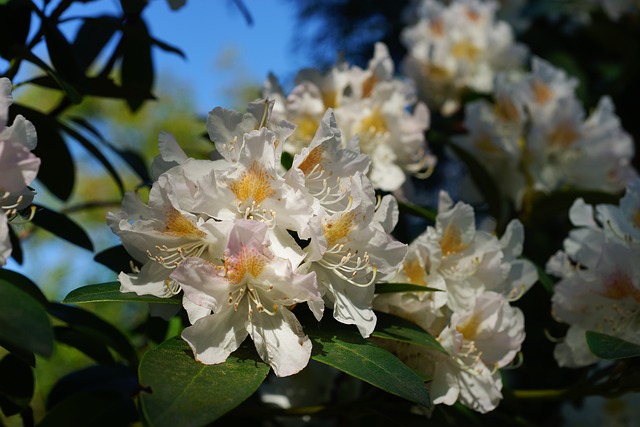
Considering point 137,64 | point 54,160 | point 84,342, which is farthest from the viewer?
point 137,64

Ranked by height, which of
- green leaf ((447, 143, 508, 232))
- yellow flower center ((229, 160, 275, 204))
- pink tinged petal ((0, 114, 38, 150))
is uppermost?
pink tinged petal ((0, 114, 38, 150))

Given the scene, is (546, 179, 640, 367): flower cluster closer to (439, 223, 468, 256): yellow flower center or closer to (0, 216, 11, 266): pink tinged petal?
(439, 223, 468, 256): yellow flower center

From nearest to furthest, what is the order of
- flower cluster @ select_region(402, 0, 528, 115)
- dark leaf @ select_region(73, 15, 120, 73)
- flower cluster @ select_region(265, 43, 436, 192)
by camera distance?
1. flower cluster @ select_region(265, 43, 436, 192)
2. dark leaf @ select_region(73, 15, 120, 73)
3. flower cluster @ select_region(402, 0, 528, 115)

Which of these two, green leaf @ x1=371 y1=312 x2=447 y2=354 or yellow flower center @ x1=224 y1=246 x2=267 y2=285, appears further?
green leaf @ x1=371 y1=312 x2=447 y2=354

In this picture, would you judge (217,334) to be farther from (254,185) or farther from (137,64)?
(137,64)

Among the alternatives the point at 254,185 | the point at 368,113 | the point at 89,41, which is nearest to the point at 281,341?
the point at 254,185

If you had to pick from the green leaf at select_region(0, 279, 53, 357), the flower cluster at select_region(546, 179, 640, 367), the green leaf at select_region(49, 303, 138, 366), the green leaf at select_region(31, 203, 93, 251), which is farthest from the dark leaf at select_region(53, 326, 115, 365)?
the flower cluster at select_region(546, 179, 640, 367)
